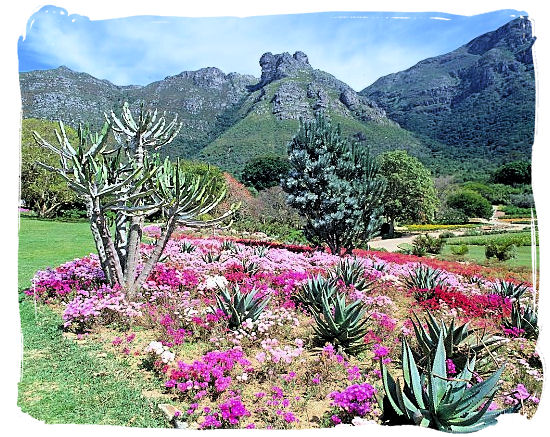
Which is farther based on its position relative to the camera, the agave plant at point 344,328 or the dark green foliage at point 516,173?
the agave plant at point 344,328

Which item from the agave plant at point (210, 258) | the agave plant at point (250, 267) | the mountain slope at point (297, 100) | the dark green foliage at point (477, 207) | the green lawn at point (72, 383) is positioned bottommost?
the green lawn at point (72, 383)

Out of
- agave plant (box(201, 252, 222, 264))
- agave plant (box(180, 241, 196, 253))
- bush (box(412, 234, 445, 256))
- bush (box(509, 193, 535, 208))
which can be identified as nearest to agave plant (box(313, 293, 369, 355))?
bush (box(509, 193, 535, 208))

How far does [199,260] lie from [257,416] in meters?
5.00

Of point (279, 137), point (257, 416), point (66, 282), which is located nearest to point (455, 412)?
point (257, 416)

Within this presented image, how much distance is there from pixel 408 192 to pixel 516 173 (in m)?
24.9

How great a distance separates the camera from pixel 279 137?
1484 cm

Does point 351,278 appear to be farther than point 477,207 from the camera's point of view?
No

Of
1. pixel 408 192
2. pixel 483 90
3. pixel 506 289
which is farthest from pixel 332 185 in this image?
pixel 408 192

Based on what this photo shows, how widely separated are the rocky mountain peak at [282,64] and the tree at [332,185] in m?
5.98

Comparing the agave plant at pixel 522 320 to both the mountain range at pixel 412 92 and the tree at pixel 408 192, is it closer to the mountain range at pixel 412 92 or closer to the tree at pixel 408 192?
the mountain range at pixel 412 92

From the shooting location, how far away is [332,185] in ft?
32.8

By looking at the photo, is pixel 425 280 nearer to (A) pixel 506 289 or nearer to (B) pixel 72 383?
(A) pixel 506 289

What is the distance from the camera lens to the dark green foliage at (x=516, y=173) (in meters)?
2.33

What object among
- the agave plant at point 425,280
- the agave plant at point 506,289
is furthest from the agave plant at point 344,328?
the agave plant at point 425,280
